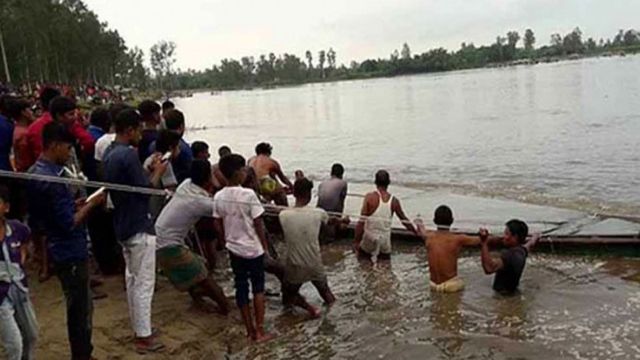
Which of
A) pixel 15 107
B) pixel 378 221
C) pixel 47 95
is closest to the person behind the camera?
pixel 15 107

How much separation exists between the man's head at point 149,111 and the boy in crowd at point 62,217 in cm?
221

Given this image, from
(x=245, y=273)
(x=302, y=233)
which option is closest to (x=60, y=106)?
(x=245, y=273)

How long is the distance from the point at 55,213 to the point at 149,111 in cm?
263

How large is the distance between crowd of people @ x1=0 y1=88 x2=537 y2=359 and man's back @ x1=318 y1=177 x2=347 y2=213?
1.59 meters

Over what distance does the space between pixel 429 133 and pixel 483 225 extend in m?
25.6

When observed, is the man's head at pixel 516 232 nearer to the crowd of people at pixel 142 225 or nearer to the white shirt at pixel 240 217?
the crowd of people at pixel 142 225

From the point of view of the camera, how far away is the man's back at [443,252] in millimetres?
7836

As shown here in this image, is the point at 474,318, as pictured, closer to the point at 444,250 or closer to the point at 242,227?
the point at 444,250

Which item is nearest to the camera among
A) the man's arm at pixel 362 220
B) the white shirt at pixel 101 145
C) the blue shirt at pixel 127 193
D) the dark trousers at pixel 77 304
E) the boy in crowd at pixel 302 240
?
the dark trousers at pixel 77 304

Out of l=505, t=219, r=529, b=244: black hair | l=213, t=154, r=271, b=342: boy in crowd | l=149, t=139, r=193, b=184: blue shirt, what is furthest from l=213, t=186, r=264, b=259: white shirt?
l=505, t=219, r=529, b=244: black hair

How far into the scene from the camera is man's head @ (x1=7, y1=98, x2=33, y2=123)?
7352 mm

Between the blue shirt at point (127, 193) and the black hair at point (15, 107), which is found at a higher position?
the black hair at point (15, 107)

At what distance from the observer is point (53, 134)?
5.09 metres

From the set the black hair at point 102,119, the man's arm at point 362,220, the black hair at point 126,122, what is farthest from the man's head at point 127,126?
the man's arm at point 362,220
